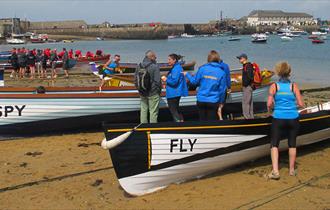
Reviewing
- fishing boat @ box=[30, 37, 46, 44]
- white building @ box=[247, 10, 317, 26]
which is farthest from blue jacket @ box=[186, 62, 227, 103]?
white building @ box=[247, 10, 317, 26]

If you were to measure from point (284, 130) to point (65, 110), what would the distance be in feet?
18.2

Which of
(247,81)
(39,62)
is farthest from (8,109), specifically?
(39,62)

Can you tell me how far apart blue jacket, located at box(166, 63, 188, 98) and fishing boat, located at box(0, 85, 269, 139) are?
1.96 m

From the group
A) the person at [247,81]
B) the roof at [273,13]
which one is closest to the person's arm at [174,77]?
the person at [247,81]

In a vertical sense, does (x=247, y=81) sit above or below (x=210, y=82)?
below

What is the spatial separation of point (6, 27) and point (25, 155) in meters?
133

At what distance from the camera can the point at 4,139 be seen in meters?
10.3

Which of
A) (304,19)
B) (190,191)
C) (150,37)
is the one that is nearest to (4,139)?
(190,191)

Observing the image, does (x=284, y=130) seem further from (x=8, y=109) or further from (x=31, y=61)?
(x=31, y=61)

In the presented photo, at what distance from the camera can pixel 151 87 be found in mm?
8539

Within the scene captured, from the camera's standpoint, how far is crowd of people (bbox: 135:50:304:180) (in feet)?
21.5

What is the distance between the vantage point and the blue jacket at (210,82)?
739cm

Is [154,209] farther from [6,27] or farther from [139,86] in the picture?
[6,27]

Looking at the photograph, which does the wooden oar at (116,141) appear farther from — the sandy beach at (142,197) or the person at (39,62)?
the person at (39,62)
